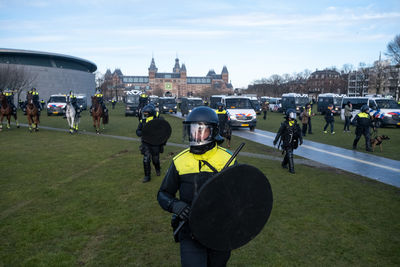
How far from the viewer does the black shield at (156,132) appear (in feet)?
22.6

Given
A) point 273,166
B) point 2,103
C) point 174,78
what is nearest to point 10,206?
point 273,166

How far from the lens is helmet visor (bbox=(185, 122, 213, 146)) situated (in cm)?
250

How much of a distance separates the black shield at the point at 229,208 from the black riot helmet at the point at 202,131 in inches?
20.5

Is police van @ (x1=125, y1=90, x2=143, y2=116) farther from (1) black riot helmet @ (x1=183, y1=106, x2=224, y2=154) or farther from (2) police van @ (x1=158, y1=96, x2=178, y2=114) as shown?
(1) black riot helmet @ (x1=183, y1=106, x2=224, y2=154)

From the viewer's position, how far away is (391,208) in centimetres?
543

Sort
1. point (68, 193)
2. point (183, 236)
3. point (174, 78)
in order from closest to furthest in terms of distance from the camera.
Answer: point (183, 236), point (68, 193), point (174, 78)

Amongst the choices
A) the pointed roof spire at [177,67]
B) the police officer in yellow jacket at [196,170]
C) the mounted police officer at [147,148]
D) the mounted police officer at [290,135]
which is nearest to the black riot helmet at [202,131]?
the police officer in yellow jacket at [196,170]

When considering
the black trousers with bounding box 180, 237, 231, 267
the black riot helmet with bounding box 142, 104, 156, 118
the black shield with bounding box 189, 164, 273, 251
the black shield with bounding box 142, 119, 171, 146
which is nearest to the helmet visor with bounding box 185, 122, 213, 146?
the black shield with bounding box 189, 164, 273, 251

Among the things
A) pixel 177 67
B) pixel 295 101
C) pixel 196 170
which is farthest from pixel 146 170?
pixel 177 67

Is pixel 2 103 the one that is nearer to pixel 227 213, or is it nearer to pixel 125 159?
pixel 125 159

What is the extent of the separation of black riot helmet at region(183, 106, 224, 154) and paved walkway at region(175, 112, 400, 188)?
6.38 metres

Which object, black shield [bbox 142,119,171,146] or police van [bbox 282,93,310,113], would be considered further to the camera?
police van [bbox 282,93,310,113]

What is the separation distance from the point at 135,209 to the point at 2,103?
587 inches

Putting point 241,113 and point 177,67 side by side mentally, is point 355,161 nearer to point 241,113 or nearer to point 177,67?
point 241,113
